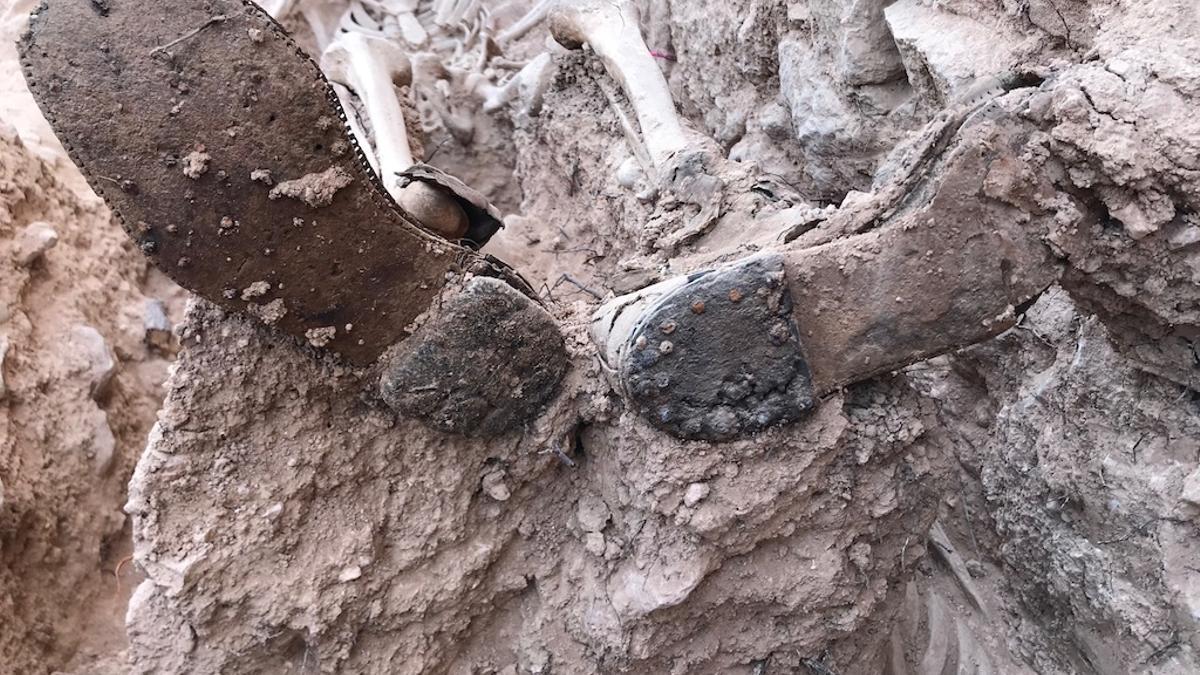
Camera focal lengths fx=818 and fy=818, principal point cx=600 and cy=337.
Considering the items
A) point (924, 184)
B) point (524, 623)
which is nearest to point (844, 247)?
point (924, 184)

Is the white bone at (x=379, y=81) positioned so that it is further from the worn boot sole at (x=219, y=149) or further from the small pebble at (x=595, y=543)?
the small pebble at (x=595, y=543)

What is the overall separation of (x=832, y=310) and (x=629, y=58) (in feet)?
3.36

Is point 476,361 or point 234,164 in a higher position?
point 234,164

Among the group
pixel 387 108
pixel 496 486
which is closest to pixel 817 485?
pixel 496 486

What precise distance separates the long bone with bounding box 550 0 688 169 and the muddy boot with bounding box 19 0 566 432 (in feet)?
2.26

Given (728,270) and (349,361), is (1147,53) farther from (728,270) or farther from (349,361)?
(349,361)

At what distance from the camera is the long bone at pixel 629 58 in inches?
67.2

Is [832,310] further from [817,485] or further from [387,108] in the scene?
[387,108]

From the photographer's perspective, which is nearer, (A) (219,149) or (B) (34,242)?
(A) (219,149)

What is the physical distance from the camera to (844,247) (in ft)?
3.44

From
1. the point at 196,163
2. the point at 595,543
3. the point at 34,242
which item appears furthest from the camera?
the point at 34,242

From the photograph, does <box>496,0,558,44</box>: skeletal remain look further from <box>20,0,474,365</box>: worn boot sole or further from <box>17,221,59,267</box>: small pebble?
<box>20,0,474,365</box>: worn boot sole

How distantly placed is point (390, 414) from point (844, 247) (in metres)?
0.75

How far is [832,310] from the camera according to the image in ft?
3.47
